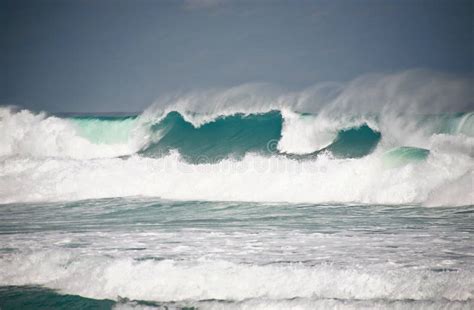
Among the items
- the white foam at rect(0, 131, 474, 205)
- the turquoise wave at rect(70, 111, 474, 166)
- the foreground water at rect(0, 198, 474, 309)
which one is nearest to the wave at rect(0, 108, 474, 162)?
the turquoise wave at rect(70, 111, 474, 166)

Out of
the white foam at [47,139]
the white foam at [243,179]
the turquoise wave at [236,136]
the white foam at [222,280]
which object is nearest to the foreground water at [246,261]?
the white foam at [222,280]

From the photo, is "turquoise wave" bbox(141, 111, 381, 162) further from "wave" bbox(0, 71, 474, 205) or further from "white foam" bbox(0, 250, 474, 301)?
"white foam" bbox(0, 250, 474, 301)

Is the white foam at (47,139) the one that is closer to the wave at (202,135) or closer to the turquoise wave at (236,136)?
the wave at (202,135)

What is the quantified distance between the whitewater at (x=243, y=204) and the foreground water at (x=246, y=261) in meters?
0.03

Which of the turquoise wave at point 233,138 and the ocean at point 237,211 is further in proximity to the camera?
the turquoise wave at point 233,138

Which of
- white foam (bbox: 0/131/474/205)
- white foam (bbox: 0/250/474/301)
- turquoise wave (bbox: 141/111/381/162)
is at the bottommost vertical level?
white foam (bbox: 0/250/474/301)

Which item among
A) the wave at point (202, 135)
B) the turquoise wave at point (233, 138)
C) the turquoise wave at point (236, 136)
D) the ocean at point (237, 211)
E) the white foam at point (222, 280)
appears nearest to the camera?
the white foam at point (222, 280)

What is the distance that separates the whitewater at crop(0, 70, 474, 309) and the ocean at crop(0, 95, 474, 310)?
0.14 feet

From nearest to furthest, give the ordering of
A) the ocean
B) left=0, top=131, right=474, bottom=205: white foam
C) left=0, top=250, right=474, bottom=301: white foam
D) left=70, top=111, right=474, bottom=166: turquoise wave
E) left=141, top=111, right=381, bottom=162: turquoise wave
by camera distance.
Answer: left=0, top=250, right=474, bottom=301: white foam
the ocean
left=0, top=131, right=474, bottom=205: white foam
left=70, top=111, right=474, bottom=166: turquoise wave
left=141, top=111, right=381, bottom=162: turquoise wave

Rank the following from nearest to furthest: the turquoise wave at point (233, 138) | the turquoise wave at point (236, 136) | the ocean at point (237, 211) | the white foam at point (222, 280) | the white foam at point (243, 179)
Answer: the white foam at point (222, 280) → the ocean at point (237, 211) → the white foam at point (243, 179) → the turquoise wave at point (236, 136) → the turquoise wave at point (233, 138)

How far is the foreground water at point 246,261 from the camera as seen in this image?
746 centimetres

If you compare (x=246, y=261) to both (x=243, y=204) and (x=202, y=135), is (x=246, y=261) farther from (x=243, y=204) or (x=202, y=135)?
(x=202, y=135)

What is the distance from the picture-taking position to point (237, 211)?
14.2 meters

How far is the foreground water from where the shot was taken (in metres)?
7.46
